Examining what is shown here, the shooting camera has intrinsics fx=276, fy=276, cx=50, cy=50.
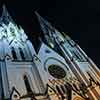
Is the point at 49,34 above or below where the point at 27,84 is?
above

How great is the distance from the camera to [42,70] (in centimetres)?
2481

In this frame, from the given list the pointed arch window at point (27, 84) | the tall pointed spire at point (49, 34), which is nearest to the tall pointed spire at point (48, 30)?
the tall pointed spire at point (49, 34)

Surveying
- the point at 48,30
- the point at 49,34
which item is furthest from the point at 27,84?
the point at 48,30

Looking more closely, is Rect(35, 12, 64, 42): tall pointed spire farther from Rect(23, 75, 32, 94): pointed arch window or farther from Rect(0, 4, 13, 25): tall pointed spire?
Rect(23, 75, 32, 94): pointed arch window

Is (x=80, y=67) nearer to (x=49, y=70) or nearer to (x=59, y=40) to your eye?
(x=49, y=70)

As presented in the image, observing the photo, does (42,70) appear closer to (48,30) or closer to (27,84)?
(27,84)

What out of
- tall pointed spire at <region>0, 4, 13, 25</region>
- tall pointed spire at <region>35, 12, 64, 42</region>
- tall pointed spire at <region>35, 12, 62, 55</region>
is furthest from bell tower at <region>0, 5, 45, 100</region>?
tall pointed spire at <region>35, 12, 64, 42</region>

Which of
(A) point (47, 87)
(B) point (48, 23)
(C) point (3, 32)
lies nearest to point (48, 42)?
(B) point (48, 23)

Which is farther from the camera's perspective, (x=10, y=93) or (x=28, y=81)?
(x=28, y=81)

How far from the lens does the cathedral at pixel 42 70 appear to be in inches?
888

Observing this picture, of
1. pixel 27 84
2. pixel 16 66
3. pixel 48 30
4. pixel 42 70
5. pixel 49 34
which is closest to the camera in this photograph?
pixel 27 84

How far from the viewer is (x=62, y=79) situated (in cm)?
2561

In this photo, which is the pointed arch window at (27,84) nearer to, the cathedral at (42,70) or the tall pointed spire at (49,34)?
the cathedral at (42,70)

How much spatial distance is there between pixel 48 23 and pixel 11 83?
15.9 m
